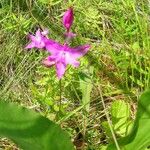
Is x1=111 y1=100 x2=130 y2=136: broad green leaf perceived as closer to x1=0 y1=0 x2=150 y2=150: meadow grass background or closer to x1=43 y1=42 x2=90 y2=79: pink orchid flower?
x1=0 y1=0 x2=150 y2=150: meadow grass background

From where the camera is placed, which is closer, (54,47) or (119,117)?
(54,47)

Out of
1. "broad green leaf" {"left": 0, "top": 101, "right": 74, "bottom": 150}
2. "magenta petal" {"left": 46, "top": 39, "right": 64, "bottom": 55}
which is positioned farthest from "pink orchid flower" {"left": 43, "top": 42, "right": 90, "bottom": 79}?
"broad green leaf" {"left": 0, "top": 101, "right": 74, "bottom": 150}

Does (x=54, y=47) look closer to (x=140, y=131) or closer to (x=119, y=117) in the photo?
(x=140, y=131)

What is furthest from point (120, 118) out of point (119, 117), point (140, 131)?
point (140, 131)

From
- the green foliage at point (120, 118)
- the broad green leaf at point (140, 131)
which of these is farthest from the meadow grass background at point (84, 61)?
the broad green leaf at point (140, 131)

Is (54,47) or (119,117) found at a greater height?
(54,47)

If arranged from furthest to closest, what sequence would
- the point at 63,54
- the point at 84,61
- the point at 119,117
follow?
1. the point at 84,61
2. the point at 119,117
3. the point at 63,54

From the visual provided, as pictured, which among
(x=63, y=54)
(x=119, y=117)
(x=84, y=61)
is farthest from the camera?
(x=84, y=61)

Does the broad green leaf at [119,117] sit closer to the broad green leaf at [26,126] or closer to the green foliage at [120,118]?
the green foliage at [120,118]
